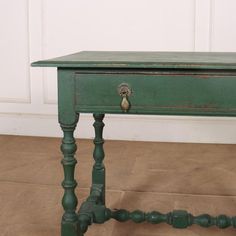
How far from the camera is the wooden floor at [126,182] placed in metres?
2.60

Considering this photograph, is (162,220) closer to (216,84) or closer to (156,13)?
(216,84)

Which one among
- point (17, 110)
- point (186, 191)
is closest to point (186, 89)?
point (186, 191)

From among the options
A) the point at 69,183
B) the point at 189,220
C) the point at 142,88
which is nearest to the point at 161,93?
the point at 142,88

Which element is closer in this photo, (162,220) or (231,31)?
(162,220)

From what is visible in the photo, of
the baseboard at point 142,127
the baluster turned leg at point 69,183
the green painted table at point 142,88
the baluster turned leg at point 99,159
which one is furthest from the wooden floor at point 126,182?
the green painted table at point 142,88

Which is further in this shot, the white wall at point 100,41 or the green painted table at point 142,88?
the white wall at point 100,41

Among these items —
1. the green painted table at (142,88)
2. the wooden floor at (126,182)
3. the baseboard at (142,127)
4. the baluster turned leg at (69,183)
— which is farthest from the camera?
the baseboard at (142,127)

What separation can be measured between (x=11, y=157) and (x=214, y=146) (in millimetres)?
1826

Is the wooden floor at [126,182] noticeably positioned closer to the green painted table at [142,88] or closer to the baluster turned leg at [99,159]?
the baluster turned leg at [99,159]

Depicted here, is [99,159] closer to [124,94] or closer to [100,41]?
[124,94]

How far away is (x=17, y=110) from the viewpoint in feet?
15.7

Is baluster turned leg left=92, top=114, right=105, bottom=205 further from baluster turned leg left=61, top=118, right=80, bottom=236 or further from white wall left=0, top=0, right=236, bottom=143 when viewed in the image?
white wall left=0, top=0, right=236, bottom=143

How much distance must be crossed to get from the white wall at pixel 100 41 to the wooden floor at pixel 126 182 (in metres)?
0.16

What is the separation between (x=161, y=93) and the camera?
6.21ft
